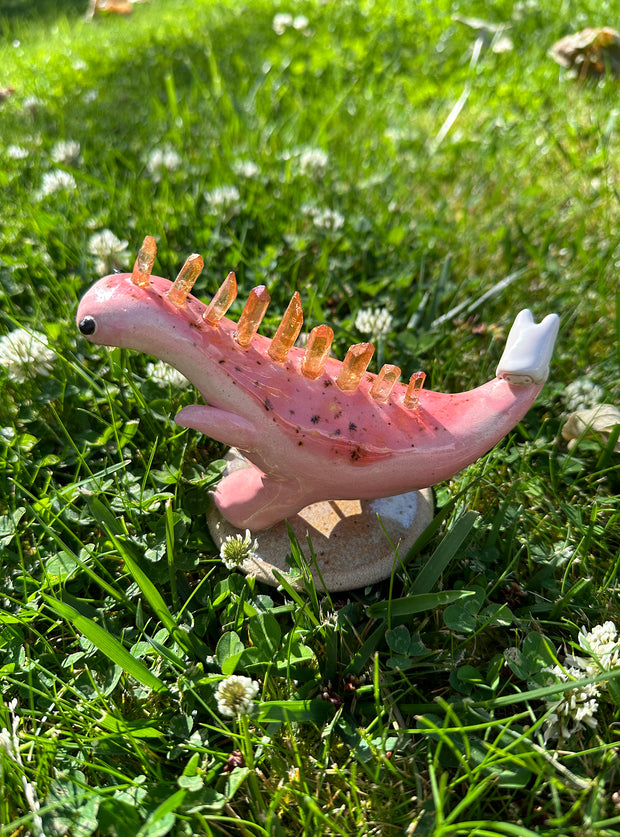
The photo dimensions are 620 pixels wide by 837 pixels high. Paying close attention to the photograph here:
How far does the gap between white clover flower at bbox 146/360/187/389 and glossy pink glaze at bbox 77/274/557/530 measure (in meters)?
0.52

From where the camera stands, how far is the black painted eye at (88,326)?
61.8 inches

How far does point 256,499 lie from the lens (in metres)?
1.83

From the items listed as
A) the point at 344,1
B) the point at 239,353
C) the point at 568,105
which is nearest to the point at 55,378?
the point at 239,353

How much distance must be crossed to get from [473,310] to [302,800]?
1.93 metres

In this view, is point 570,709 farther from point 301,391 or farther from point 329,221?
point 329,221

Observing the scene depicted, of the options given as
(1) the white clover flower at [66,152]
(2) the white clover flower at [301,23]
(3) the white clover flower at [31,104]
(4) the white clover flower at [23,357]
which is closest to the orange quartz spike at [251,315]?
(4) the white clover flower at [23,357]

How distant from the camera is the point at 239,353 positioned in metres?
1.64

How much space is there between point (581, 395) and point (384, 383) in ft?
3.57

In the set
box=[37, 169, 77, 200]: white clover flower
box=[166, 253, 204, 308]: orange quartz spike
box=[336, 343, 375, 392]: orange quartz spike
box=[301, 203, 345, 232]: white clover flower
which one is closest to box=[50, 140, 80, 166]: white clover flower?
box=[37, 169, 77, 200]: white clover flower

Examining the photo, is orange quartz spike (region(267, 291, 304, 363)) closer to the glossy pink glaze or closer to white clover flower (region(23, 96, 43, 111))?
the glossy pink glaze

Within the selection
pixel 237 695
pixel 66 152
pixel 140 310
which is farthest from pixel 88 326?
pixel 66 152

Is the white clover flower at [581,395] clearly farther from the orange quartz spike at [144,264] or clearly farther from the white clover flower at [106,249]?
the white clover flower at [106,249]

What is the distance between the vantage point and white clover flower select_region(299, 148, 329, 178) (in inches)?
131

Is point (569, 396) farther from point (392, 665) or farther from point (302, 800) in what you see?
point (302, 800)
